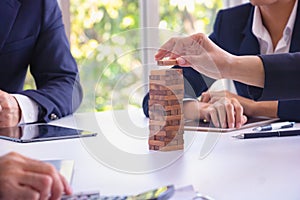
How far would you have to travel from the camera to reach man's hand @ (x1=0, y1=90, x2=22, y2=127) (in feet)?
4.45

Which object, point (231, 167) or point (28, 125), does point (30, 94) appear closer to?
point (28, 125)

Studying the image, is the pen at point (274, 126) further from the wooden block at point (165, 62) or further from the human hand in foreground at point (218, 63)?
the wooden block at point (165, 62)

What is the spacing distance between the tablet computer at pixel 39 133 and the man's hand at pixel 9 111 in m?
0.03

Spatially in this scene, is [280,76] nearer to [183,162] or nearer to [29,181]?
[183,162]

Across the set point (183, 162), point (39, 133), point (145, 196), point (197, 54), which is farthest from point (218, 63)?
point (145, 196)

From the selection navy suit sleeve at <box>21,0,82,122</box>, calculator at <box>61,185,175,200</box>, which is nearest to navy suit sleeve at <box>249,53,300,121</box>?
calculator at <box>61,185,175,200</box>

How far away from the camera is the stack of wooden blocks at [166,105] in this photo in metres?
0.99

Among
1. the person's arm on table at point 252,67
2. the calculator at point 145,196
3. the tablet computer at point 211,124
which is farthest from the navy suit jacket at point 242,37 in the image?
the calculator at point 145,196

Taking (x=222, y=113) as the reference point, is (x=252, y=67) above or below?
above

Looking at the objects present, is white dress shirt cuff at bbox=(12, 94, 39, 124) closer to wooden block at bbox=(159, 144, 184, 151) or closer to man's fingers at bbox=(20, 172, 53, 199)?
wooden block at bbox=(159, 144, 184, 151)

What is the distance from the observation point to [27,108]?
4.70 feet

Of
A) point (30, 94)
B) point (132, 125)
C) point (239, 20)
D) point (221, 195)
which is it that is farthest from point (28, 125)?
point (239, 20)

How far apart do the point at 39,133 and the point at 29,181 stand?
0.59 meters

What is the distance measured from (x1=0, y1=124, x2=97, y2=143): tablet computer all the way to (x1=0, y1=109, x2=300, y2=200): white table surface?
0.03 meters
